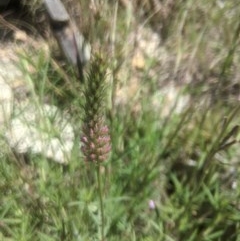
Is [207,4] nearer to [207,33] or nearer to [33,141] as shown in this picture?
[207,33]

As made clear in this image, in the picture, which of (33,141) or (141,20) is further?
(141,20)

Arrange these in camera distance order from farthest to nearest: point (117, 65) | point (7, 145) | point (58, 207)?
point (117, 65) → point (7, 145) → point (58, 207)

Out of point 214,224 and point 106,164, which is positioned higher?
point 106,164

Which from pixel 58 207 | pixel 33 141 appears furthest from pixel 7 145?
pixel 58 207

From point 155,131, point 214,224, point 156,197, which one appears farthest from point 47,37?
point 214,224

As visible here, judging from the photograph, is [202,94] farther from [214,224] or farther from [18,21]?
[18,21]

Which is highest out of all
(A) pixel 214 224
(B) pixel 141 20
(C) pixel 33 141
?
(B) pixel 141 20

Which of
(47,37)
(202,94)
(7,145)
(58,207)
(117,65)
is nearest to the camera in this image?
(58,207)
